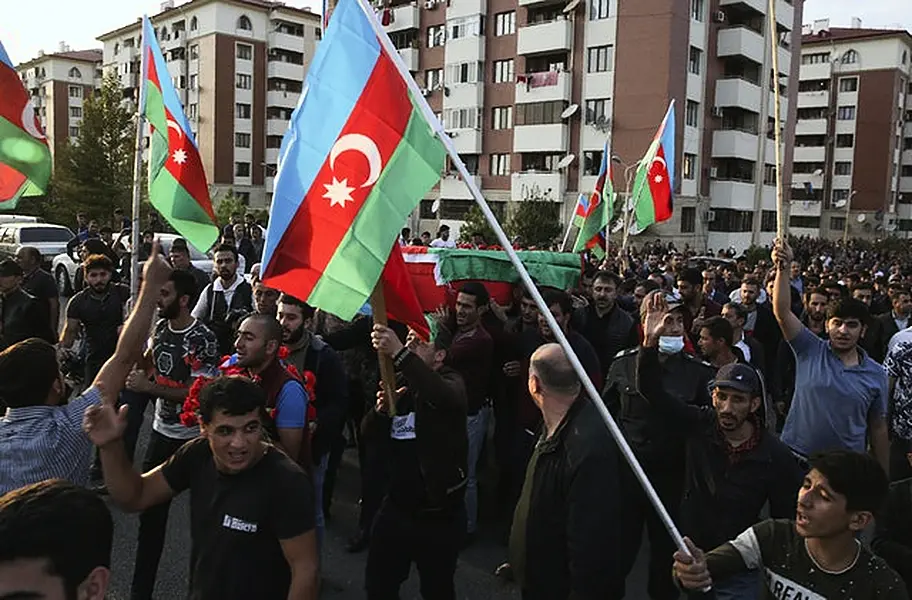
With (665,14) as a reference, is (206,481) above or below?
below

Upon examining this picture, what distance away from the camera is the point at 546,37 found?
131 feet

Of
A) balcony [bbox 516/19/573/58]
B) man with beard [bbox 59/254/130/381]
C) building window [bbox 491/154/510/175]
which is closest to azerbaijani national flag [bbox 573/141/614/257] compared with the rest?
man with beard [bbox 59/254/130/381]

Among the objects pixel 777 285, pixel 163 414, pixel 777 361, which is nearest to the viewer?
Result: pixel 777 285

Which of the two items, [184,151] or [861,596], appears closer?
[861,596]

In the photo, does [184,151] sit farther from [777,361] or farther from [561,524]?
[777,361]

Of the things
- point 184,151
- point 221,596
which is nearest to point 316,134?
point 221,596

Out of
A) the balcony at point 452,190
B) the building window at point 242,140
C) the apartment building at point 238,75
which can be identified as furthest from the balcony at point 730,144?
the building window at point 242,140

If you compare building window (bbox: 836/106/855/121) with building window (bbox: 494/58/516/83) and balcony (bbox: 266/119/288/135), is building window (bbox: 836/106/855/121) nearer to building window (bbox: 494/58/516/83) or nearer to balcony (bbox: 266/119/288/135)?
building window (bbox: 494/58/516/83)

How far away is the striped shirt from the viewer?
9.01 feet

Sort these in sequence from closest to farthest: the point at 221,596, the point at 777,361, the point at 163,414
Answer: the point at 221,596 → the point at 163,414 → the point at 777,361

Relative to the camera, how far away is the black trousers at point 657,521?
14.2ft

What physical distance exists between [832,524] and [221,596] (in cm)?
210

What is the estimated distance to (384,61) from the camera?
352 centimetres

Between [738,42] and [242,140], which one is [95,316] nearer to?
[738,42]
